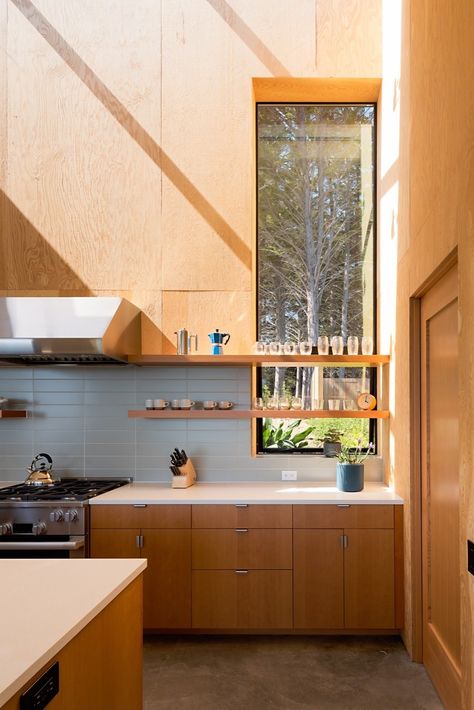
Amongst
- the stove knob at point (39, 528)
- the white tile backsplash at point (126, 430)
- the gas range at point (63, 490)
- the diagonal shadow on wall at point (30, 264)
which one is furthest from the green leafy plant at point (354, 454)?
the diagonal shadow on wall at point (30, 264)

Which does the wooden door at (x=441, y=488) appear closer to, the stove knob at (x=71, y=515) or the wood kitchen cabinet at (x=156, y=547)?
the wood kitchen cabinet at (x=156, y=547)

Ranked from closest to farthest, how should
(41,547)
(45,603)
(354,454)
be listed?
(45,603) → (41,547) → (354,454)

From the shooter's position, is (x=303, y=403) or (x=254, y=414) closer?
(x=254, y=414)

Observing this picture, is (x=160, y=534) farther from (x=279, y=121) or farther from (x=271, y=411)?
(x=279, y=121)

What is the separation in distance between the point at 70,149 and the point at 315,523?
314 centimetres

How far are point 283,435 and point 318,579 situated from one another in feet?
3.78

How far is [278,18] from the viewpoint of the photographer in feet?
15.1

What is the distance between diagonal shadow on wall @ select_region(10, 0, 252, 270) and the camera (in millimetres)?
4566

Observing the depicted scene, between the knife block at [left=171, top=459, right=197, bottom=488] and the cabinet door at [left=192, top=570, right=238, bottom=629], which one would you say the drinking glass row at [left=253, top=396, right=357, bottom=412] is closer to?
the knife block at [left=171, top=459, right=197, bottom=488]

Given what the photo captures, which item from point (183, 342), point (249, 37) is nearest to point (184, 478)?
point (183, 342)

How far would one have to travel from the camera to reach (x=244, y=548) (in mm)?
3846

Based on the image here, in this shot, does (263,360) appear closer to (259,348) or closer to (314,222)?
(259,348)

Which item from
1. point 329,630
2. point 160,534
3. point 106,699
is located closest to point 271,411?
point 160,534

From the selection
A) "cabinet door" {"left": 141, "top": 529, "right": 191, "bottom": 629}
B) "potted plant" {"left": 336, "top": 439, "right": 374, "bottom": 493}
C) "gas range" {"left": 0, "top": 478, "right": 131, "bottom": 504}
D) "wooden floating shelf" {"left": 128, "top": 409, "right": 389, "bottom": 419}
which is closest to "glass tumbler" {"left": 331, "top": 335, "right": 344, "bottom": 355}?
"wooden floating shelf" {"left": 128, "top": 409, "right": 389, "bottom": 419}
